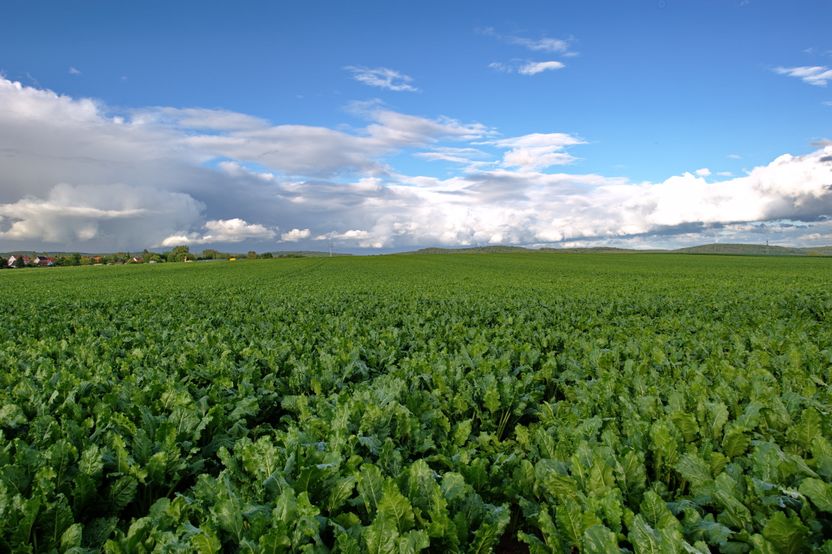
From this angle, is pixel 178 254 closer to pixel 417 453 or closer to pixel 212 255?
pixel 212 255

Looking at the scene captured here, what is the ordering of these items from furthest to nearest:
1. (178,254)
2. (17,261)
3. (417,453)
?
1. (178,254)
2. (17,261)
3. (417,453)

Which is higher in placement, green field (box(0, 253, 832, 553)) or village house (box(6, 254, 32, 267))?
village house (box(6, 254, 32, 267))

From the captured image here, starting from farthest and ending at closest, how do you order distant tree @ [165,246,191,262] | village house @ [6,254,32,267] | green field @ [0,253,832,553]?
distant tree @ [165,246,191,262] < village house @ [6,254,32,267] < green field @ [0,253,832,553]

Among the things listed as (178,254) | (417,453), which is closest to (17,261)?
(178,254)

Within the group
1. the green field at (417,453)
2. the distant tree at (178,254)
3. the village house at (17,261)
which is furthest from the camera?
the distant tree at (178,254)

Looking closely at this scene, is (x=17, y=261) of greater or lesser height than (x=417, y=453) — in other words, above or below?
above

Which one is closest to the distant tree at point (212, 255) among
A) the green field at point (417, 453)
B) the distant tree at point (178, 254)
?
the distant tree at point (178, 254)

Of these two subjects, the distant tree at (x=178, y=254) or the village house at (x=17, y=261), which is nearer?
the village house at (x=17, y=261)

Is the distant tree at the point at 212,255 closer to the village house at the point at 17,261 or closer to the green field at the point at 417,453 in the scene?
the village house at the point at 17,261

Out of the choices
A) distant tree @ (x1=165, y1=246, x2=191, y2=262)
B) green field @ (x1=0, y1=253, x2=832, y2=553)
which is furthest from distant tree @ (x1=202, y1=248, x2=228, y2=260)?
green field @ (x1=0, y1=253, x2=832, y2=553)

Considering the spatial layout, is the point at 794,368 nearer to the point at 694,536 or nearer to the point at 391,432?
the point at 694,536

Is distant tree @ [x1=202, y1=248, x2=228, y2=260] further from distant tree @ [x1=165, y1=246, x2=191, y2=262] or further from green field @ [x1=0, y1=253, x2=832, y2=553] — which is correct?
green field @ [x1=0, y1=253, x2=832, y2=553]

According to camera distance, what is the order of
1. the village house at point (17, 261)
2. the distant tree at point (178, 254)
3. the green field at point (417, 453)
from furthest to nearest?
1. the distant tree at point (178, 254)
2. the village house at point (17, 261)
3. the green field at point (417, 453)

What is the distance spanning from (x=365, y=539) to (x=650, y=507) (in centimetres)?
169
